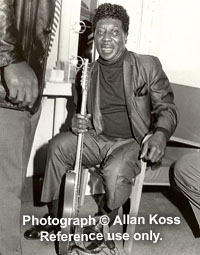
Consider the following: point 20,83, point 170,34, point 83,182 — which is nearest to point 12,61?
point 20,83

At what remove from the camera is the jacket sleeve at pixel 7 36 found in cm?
109

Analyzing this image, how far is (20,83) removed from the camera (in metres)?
1.10

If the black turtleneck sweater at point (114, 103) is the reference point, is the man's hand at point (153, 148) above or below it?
below

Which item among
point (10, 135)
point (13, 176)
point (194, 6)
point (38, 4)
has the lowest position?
point (13, 176)

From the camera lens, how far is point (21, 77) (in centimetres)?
110

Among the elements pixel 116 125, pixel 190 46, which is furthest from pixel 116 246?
pixel 190 46

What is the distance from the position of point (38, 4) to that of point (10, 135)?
45cm

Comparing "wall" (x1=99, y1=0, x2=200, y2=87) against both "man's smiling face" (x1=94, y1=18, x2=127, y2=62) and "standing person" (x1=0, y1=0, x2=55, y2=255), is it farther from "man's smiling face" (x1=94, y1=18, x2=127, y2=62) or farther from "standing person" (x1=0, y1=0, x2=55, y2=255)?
"standing person" (x1=0, y1=0, x2=55, y2=255)

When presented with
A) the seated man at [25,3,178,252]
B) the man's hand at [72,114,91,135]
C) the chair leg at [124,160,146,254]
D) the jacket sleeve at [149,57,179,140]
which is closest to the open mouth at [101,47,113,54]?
the seated man at [25,3,178,252]

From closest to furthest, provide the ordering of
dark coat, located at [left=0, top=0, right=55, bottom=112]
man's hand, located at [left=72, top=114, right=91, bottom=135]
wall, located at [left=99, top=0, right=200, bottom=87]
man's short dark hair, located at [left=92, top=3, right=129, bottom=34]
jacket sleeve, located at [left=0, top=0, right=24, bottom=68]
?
jacket sleeve, located at [left=0, top=0, right=24, bottom=68], dark coat, located at [left=0, top=0, right=55, bottom=112], man's hand, located at [left=72, top=114, right=91, bottom=135], man's short dark hair, located at [left=92, top=3, right=129, bottom=34], wall, located at [left=99, top=0, right=200, bottom=87]

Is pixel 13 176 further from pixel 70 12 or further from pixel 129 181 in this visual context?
pixel 70 12

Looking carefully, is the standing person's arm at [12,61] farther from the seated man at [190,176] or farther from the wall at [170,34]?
the wall at [170,34]

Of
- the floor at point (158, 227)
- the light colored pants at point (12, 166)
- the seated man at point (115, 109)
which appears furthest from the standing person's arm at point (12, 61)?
the floor at point (158, 227)

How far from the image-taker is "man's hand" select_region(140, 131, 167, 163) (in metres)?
1.83
